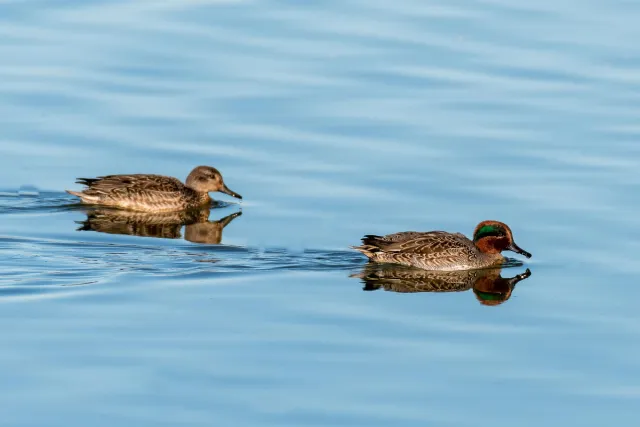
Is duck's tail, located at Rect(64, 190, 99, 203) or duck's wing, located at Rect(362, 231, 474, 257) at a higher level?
duck's tail, located at Rect(64, 190, 99, 203)

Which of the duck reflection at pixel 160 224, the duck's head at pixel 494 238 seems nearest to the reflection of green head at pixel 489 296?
the duck's head at pixel 494 238

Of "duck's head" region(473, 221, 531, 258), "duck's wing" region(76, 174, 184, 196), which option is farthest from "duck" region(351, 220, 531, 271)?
"duck's wing" region(76, 174, 184, 196)

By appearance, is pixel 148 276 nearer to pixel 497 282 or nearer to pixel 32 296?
pixel 32 296

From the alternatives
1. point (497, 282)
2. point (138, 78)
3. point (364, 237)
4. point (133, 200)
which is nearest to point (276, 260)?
point (364, 237)

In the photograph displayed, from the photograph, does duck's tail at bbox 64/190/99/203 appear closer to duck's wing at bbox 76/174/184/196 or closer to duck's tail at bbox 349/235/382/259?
duck's wing at bbox 76/174/184/196

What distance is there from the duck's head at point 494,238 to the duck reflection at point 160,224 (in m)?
3.14

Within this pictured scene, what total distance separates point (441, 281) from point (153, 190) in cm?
489

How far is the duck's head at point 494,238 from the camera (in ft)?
60.1

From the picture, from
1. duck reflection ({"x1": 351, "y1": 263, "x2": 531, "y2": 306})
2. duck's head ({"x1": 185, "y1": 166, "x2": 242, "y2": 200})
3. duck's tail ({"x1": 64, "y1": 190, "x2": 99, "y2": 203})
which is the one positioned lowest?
duck reflection ({"x1": 351, "y1": 263, "x2": 531, "y2": 306})

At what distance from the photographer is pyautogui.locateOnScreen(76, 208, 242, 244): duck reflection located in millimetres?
19469

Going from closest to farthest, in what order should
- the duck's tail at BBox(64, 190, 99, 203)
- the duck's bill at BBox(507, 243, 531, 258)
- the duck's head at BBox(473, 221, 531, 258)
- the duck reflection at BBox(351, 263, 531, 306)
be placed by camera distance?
the duck reflection at BBox(351, 263, 531, 306) → the duck's bill at BBox(507, 243, 531, 258) → the duck's head at BBox(473, 221, 531, 258) → the duck's tail at BBox(64, 190, 99, 203)

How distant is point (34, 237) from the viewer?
18.4 metres

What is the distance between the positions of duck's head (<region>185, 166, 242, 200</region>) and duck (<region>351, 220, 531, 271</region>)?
10.7ft

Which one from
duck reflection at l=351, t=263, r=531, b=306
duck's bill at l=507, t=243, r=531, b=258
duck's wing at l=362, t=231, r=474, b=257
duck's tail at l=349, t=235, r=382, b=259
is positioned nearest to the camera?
duck reflection at l=351, t=263, r=531, b=306
